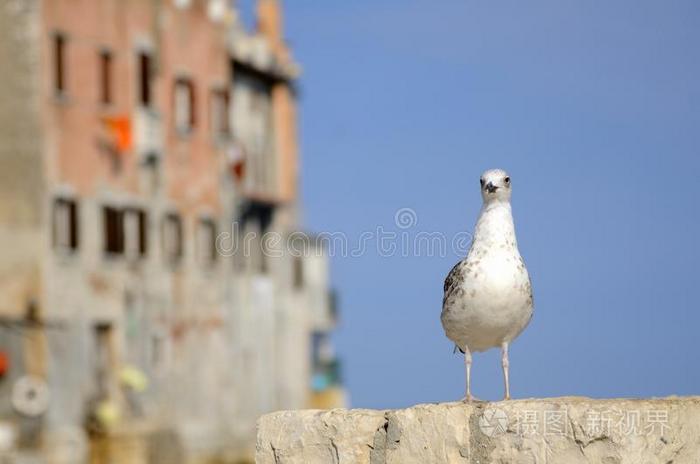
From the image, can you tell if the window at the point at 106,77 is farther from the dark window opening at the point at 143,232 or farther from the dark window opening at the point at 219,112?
the dark window opening at the point at 219,112

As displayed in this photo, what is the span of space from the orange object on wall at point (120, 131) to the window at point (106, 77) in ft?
1.91

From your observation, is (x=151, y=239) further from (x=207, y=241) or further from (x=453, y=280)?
(x=453, y=280)

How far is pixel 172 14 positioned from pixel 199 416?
11085mm

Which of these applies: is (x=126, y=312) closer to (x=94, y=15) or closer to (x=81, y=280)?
(x=81, y=280)

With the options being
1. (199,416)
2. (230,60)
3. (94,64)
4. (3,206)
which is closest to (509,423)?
(3,206)

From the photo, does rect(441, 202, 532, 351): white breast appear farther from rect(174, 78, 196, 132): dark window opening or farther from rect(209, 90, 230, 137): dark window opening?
rect(209, 90, 230, 137): dark window opening

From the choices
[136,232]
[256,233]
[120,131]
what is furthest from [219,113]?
[120,131]

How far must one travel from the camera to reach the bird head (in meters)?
7.00

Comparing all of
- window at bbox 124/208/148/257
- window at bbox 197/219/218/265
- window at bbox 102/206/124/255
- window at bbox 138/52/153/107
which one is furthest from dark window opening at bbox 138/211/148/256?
window at bbox 197/219/218/265

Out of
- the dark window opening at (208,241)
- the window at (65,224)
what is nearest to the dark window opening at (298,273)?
the dark window opening at (208,241)

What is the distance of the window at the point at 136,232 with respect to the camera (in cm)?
4153

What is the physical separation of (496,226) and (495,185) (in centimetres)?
19

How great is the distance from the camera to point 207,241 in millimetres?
45906

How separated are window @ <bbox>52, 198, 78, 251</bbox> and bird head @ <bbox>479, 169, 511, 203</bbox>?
3142cm
